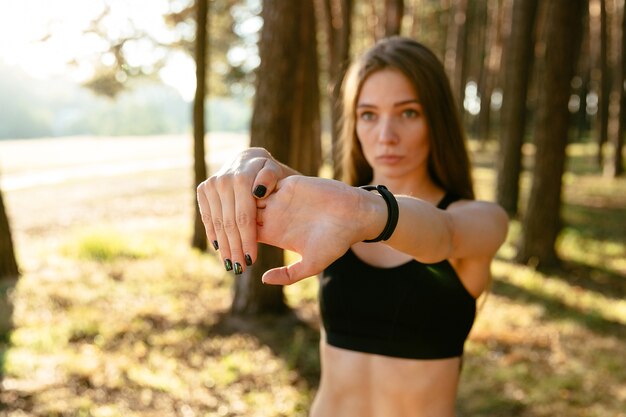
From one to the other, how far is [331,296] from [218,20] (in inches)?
813

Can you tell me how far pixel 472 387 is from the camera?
→ 16.5 ft

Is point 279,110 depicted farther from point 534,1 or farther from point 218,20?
point 218,20

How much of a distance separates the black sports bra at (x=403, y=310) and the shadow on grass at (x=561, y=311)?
5028 mm

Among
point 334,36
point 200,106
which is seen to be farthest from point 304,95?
point 334,36

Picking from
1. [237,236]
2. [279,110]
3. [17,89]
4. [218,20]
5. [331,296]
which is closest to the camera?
[237,236]

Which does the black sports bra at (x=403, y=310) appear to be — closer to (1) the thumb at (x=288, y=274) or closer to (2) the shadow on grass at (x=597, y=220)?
(1) the thumb at (x=288, y=274)

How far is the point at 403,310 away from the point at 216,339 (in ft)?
14.4

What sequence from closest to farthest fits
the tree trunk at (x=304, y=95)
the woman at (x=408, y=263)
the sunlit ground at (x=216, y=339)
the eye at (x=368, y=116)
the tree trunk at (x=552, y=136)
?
the woman at (x=408, y=263), the eye at (x=368, y=116), the sunlit ground at (x=216, y=339), the tree trunk at (x=304, y=95), the tree trunk at (x=552, y=136)

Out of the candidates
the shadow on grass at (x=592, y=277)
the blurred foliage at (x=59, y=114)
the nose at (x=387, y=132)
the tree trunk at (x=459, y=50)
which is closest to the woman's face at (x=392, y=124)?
the nose at (x=387, y=132)

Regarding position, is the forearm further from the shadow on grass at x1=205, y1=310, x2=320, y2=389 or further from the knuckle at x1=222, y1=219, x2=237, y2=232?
the shadow on grass at x1=205, y1=310, x2=320, y2=389

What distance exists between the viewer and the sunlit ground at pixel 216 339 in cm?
468

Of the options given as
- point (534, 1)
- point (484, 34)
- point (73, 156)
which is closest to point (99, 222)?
point (534, 1)

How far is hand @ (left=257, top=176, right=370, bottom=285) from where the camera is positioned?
124 centimetres

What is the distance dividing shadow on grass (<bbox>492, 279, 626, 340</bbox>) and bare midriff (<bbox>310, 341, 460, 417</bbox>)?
4.99 meters
